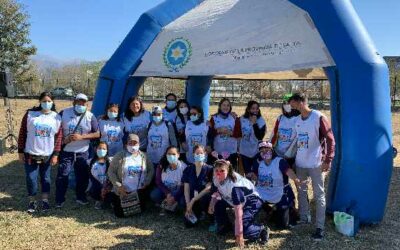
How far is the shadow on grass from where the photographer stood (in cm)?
523

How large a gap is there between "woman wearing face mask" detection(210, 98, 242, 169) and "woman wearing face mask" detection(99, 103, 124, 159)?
1.46m

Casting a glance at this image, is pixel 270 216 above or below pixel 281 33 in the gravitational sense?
below

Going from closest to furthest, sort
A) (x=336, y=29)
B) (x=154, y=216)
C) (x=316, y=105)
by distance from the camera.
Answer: (x=336, y=29)
(x=154, y=216)
(x=316, y=105)

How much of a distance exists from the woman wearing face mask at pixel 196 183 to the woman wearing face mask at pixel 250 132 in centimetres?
136

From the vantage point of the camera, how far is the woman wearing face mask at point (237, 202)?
16.7 ft

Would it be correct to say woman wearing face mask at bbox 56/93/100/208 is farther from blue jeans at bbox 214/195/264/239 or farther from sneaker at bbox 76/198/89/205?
blue jeans at bbox 214/195/264/239

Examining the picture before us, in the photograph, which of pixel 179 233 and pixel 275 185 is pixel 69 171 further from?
pixel 275 185

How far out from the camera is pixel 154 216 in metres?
6.33

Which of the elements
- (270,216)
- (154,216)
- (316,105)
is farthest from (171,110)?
(316,105)

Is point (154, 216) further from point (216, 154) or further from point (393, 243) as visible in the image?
point (393, 243)

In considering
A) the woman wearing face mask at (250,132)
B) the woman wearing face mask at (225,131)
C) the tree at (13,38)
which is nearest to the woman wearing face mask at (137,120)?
the woman wearing face mask at (225,131)

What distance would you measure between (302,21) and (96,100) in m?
3.91

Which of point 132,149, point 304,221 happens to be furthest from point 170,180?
point 304,221

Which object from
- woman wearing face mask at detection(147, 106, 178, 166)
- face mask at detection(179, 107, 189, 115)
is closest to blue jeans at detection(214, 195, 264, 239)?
woman wearing face mask at detection(147, 106, 178, 166)
